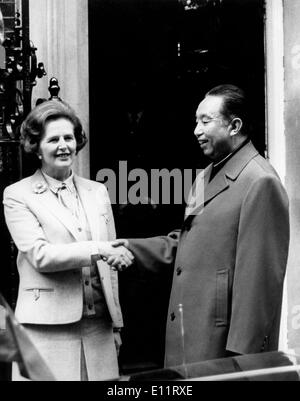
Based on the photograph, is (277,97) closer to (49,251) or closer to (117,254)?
(117,254)

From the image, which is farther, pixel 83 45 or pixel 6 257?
pixel 83 45

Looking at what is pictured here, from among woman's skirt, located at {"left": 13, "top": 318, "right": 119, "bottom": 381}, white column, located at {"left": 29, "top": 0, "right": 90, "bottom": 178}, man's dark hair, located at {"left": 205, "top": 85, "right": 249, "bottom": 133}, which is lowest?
woman's skirt, located at {"left": 13, "top": 318, "right": 119, "bottom": 381}

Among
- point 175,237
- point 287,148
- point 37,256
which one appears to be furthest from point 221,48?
point 37,256

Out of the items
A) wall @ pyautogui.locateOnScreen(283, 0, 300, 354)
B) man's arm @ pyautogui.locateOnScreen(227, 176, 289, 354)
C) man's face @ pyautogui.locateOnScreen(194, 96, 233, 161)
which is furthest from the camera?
wall @ pyautogui.locateOnScreen(283, 0, 300, 354)

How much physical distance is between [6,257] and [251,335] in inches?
78.4

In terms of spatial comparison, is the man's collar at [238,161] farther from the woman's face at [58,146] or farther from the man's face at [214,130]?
the woman's face at [58,146]

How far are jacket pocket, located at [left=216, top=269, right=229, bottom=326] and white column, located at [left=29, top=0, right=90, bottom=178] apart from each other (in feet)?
6.16

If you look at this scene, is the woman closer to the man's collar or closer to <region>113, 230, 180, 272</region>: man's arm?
<region>113, 230, 180, 272</region>: man's arm

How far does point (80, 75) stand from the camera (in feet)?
19.0

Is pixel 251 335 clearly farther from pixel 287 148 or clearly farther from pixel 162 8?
pixel 162 8

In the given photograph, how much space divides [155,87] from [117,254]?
232cm

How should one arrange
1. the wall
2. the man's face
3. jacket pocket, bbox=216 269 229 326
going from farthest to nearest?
the wall
the man's face
jacket pocket, bbox=216 269 229 326

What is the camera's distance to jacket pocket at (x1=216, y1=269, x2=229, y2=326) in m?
4.14

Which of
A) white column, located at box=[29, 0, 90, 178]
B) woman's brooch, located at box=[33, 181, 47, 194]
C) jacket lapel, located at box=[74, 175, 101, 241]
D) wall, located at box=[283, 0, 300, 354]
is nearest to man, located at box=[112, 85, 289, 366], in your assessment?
jacket lapel, located at box=[74, 175, 101, 241]
